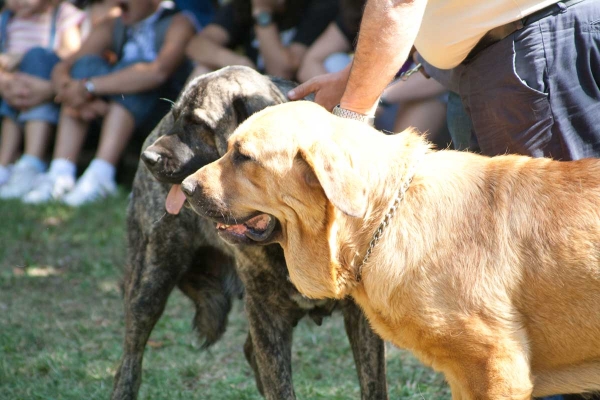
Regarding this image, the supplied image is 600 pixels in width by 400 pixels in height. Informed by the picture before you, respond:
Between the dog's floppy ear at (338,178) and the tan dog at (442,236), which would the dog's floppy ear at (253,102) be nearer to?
the tan dog at (442,236)

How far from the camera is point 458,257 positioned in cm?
285

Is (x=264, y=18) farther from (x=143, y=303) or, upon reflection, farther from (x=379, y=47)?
(x=379, y=47)

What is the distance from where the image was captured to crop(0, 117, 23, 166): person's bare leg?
31.1 feet

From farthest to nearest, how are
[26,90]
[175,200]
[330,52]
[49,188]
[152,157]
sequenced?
[26,90] < [49,188] < [330,52] < [175,200] < [152,157]

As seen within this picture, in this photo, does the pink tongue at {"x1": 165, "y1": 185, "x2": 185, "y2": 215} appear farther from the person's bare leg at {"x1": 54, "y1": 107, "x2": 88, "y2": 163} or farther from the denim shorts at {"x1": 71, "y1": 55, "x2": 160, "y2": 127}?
the person's bare leg at {"x1": 54, "y1": 107, "x2": 88, "y2": 163}

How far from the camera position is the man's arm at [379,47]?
288 centimetres

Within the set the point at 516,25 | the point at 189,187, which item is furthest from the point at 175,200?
the point at 516,25

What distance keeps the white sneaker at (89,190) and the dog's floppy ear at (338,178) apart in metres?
5.97

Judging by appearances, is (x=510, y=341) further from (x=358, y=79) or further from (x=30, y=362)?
(x=30, y=362)

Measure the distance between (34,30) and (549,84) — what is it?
808 cm

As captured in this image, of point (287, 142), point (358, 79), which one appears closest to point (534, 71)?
point (358, 79)

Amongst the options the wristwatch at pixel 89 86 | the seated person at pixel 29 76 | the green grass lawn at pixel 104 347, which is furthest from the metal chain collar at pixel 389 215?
the seated person at pixel 29 76

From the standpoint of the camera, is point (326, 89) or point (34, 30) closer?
point (326, 89)

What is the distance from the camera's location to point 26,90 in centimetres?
920
